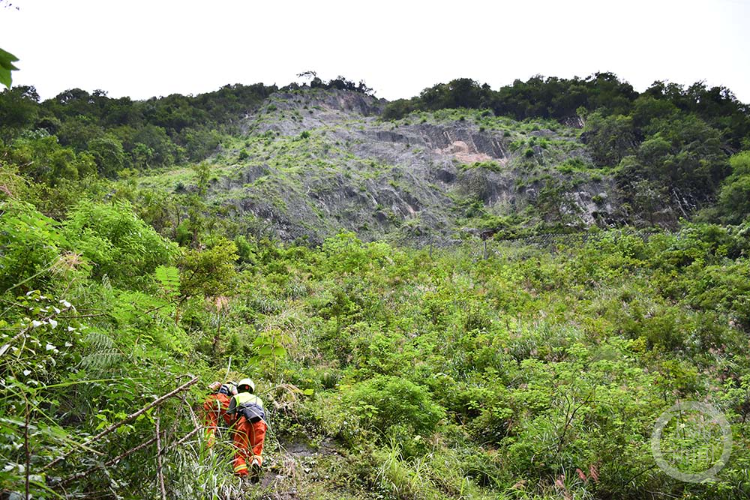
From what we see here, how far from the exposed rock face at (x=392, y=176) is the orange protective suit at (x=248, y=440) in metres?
18.2

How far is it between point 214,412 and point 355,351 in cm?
450

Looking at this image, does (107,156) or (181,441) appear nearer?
(181,441)

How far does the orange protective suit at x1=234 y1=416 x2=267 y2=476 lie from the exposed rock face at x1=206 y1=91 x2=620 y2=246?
18171 mm

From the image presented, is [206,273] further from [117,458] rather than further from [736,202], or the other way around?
[736,202]

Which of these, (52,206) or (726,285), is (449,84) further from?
(52,206)

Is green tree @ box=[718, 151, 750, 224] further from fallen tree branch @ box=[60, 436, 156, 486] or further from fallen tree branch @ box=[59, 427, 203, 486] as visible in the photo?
fallen tree branch @ box=[60, 436, 156, 486]

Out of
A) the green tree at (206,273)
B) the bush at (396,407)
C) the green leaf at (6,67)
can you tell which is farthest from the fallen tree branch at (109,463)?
the green tree at (206,273)

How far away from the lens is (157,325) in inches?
133

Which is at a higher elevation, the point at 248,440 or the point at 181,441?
the point at 181,441

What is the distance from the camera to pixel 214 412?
3246 mm

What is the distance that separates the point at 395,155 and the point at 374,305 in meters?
28.6

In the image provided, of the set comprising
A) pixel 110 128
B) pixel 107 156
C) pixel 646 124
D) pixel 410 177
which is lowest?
pixel 107 156

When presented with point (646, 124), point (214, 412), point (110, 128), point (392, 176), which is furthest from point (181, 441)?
point (646, 124)

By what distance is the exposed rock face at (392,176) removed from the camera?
24703 millimetres
